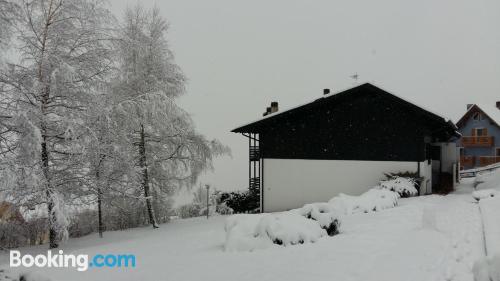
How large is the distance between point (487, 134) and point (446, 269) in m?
42.3

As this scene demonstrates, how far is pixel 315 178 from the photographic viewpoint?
19.6 meters

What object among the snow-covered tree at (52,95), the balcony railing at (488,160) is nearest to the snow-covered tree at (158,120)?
the snow-covered tree at (52,95)

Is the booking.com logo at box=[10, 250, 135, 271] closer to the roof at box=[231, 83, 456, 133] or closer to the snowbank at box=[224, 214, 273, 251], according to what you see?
the snowbank at box=[224, 214, 273, 251]

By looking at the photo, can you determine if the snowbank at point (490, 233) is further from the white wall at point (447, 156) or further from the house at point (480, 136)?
the house at point (480, 136)

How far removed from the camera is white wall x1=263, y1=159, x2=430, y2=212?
18.5 m

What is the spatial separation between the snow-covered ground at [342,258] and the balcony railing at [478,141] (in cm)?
3643

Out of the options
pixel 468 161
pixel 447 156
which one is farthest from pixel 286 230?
pixel 468 161

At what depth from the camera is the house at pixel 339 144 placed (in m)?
18.2

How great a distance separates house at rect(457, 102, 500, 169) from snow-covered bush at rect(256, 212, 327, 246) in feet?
132

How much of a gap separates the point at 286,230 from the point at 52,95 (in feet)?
30.8

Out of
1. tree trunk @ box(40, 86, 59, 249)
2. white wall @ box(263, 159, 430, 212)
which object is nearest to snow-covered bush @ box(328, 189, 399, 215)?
white wall @ box(263, 159, 430, 212)

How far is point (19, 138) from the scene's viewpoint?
35.5 feet

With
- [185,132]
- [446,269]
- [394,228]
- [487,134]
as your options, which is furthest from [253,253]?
[487,134]

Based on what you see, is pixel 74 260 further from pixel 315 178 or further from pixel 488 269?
pixel 315 178
